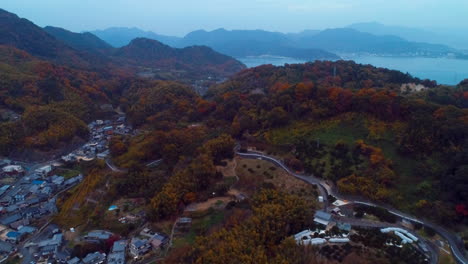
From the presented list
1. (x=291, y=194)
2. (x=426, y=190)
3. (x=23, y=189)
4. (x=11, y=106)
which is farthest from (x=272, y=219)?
(x=11, y=106)

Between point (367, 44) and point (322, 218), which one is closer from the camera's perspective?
point (322, 218)

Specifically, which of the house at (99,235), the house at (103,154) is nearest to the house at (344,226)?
the house at (99,235)

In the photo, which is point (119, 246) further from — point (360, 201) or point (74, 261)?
point (360, 201)

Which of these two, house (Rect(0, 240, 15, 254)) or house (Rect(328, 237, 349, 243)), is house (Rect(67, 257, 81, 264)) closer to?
house (Rect(0, 240, 15, 254))

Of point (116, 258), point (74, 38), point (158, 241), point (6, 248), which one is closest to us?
point (116, 258)

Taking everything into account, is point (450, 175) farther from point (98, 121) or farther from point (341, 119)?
point (98, 121)

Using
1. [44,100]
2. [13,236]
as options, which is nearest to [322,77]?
[44,100]
